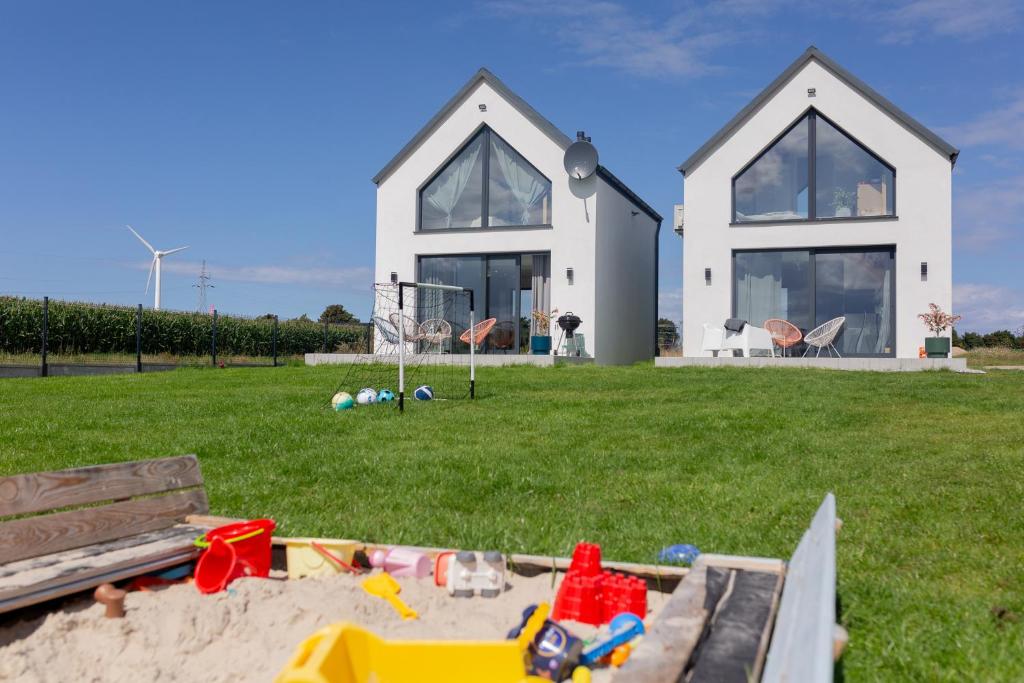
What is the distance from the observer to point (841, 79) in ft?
56.8

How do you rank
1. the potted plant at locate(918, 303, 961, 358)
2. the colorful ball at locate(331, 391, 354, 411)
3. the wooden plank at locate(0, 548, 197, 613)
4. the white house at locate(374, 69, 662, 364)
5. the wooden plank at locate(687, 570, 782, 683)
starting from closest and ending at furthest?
the wooden plank at locate(687, 570, 782, 683) < the wooden plank at locate(0, 548, 197, 613) < the colorful ball at locate(331, 391, 354, 411) < the potted plant at locate(918, 303, 961, 358) < the white house at locate(374, 69, 662, 364)

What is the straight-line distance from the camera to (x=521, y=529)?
14.5ft

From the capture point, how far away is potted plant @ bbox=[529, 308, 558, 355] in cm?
1795

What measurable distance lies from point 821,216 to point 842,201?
53cm

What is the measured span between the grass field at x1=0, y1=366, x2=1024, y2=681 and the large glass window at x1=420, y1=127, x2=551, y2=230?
8663 mm

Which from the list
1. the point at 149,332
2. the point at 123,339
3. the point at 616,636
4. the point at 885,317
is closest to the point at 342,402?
the point at 616,636

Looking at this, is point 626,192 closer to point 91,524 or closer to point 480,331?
point 480,331

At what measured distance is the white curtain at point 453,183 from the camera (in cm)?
1966

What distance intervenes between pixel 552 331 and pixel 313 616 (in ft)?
51.3

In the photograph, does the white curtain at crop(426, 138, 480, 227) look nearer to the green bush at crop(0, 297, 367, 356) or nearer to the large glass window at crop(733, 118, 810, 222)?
the green bush at crop(0, 297, 367, 356)

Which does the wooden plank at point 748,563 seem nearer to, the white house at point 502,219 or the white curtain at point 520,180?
the white house at point 502,219

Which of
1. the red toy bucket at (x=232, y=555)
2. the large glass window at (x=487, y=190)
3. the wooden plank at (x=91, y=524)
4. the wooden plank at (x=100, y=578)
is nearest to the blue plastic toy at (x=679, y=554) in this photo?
the red toy bucket at (x=232, y=555)

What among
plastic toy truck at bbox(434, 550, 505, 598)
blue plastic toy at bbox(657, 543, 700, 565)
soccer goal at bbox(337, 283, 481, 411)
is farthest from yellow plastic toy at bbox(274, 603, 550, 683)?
soccer goal at bbox(337, 283, 481, 411)

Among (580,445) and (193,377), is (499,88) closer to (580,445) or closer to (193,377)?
(193,377)
